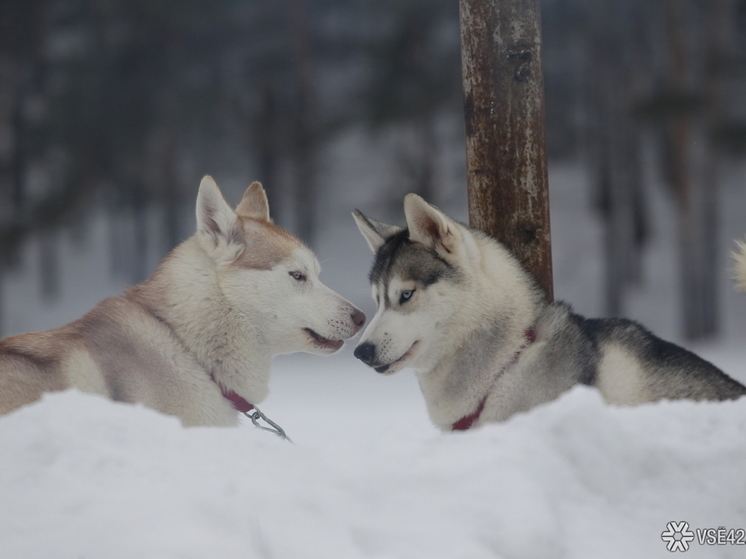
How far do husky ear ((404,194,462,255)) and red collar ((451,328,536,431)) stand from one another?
60cm

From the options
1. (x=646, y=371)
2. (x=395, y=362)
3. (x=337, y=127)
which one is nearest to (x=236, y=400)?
(x=395, y=362)

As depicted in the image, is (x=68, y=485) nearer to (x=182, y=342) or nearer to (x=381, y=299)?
(x=182, y=342)

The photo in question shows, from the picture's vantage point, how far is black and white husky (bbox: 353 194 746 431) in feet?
12.3

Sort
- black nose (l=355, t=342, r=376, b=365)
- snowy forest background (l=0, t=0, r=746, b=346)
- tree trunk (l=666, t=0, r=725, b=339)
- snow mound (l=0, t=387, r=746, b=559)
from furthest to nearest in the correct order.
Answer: snowy forest background (l=0, t=0, r=746, b=346) → tree trunk (l=666, t=0, r=725, b=339) → black nose (l=355, t=342, r=376, b=365) → snow mound (l=0, t=387, r=746, b=559)

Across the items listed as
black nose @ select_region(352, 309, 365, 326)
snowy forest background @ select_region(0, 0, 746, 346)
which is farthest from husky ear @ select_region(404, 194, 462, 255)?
snowy forest background @ select_region(0, 0, 746, 346)

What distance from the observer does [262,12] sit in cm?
1964

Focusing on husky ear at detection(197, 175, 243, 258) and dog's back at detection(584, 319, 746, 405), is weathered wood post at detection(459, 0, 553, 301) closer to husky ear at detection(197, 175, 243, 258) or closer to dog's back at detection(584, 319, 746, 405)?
dog's back at detection(584, 319, 746, 405)

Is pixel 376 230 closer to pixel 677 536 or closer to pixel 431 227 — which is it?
pixel 431 227

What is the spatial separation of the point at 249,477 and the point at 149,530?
0.43m

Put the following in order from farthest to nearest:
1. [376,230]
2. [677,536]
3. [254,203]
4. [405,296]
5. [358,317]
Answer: [254,203]
[376,230]
[358,317]
[405,296]
[677,536]

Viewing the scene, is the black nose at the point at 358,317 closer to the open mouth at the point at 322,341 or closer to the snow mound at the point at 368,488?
the open mouth at the point at 322,341

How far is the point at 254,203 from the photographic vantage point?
4457mm

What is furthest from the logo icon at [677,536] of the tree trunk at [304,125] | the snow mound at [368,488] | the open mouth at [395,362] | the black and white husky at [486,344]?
the tree trunk at [304,125]

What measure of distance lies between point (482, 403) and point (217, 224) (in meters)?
1.68
